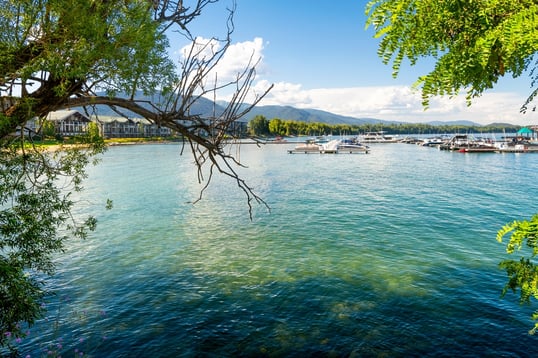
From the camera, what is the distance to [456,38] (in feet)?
12.8

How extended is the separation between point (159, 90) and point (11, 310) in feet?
14.5

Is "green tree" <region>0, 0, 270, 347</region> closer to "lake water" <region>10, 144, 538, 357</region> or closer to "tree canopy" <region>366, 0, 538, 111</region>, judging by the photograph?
"tree canopy" <region>366, 0, 538, 111</region>

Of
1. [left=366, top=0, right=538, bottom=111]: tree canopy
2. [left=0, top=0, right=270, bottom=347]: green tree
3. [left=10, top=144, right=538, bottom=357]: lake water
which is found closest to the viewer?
[left=366, top=0, right=538, bottom=111]: tree canopy

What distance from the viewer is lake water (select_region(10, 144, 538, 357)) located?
10.1 metres

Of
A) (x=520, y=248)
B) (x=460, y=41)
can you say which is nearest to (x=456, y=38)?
(x=460, y=41)

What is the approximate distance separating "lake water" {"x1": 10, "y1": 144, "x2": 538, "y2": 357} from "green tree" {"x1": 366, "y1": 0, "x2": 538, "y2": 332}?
7.61 m

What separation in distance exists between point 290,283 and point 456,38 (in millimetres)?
11841

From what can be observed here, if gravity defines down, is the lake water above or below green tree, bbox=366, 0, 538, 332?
below

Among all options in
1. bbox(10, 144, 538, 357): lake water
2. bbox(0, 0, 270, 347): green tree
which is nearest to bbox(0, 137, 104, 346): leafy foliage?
bbox(0, 0, 270, 347): green tree

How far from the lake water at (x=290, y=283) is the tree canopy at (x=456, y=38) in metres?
7.95

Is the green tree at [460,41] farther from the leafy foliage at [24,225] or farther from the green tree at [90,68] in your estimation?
the leafy foliage at [24,225]

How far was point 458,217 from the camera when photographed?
84.0ft

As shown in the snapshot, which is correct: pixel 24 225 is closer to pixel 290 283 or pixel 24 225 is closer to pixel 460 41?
pixel 460 41

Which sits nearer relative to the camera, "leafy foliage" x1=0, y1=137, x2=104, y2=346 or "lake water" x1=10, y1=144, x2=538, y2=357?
"leafy foliage" x1=0, y1=137, x2=104, y2=346
